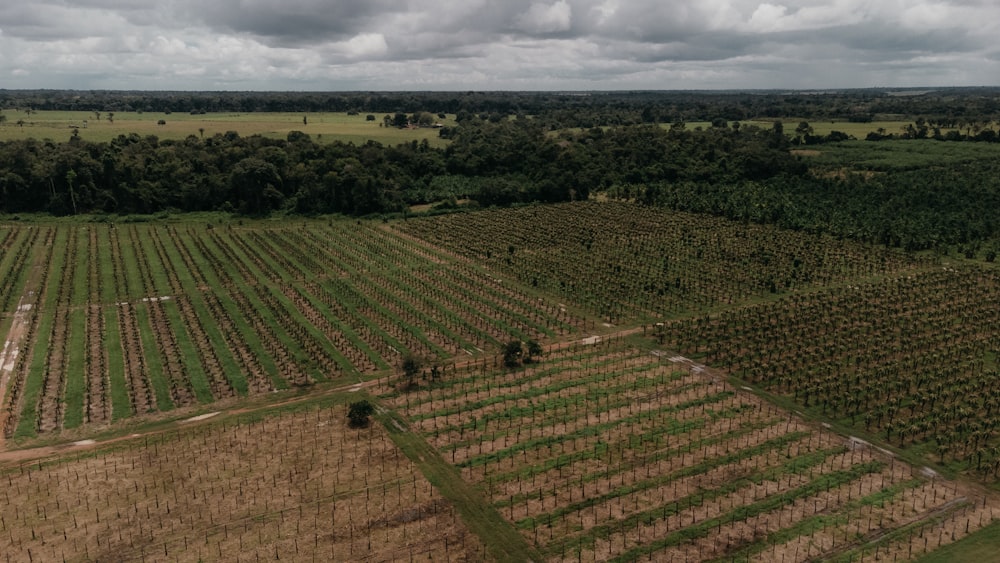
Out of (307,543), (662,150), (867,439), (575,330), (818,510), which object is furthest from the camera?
(662,150)

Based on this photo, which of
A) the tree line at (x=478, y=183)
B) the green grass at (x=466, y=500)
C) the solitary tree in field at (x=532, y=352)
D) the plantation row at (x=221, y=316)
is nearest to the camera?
the green grass at (x=466, y=500)

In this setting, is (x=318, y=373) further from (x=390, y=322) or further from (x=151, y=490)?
(x=151, y=490)

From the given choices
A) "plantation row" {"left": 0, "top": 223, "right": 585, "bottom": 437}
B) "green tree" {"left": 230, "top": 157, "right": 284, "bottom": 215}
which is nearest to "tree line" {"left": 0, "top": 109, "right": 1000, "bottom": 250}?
"green tree" {"left": 230, "top": 157, "right": 284, "bottom": 215}

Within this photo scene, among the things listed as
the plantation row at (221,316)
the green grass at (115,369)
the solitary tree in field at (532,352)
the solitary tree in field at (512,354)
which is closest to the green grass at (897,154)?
the plantation row at (221,316)

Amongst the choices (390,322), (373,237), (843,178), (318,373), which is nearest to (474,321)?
(390,322)

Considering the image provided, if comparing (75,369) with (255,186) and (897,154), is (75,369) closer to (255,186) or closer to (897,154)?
(255,186)

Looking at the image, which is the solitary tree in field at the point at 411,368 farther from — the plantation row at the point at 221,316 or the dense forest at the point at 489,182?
the dense forest at the point at 489,182

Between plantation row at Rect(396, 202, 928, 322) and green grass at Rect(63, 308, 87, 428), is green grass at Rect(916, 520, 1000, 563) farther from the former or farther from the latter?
green grass at Rect(63, 308, 87, 428)
